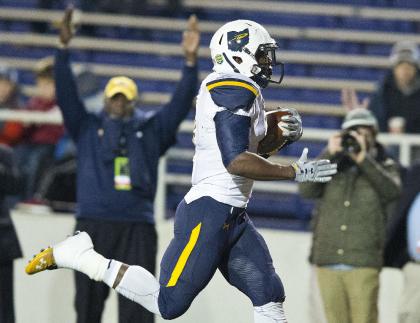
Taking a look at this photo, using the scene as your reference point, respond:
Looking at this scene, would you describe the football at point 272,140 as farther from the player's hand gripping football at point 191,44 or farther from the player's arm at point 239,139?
the player's hand gripping football at point 191,44

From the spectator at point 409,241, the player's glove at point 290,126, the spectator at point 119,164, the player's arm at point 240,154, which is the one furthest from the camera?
the spectator at point 119,164

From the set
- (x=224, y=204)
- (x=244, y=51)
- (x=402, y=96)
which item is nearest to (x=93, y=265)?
(x=224, y=204)

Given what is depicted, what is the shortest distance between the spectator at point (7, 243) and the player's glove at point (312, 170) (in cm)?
205

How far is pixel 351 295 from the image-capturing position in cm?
624

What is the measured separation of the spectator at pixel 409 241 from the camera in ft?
19.3

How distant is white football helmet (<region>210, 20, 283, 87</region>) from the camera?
4.90m

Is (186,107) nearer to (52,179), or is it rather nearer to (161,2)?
(52,179)

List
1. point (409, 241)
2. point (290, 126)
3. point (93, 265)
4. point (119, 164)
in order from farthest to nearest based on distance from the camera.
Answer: point (119, 164) < point (409, 241) < point (93, 265) < point (290, 126)

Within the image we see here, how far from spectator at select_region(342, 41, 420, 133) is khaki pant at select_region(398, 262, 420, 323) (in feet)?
5.83

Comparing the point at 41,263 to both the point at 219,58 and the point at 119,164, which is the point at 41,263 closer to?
the point at 219,58

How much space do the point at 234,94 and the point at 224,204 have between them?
19.6 inches

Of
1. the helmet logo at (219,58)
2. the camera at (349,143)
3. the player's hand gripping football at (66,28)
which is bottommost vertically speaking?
the camera at (349,143)

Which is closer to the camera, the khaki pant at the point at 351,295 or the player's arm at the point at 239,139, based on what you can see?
the player's arm at the point at 239,139

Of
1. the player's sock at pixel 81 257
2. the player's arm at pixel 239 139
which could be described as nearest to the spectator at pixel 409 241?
the player's arm at pixel 239 139
